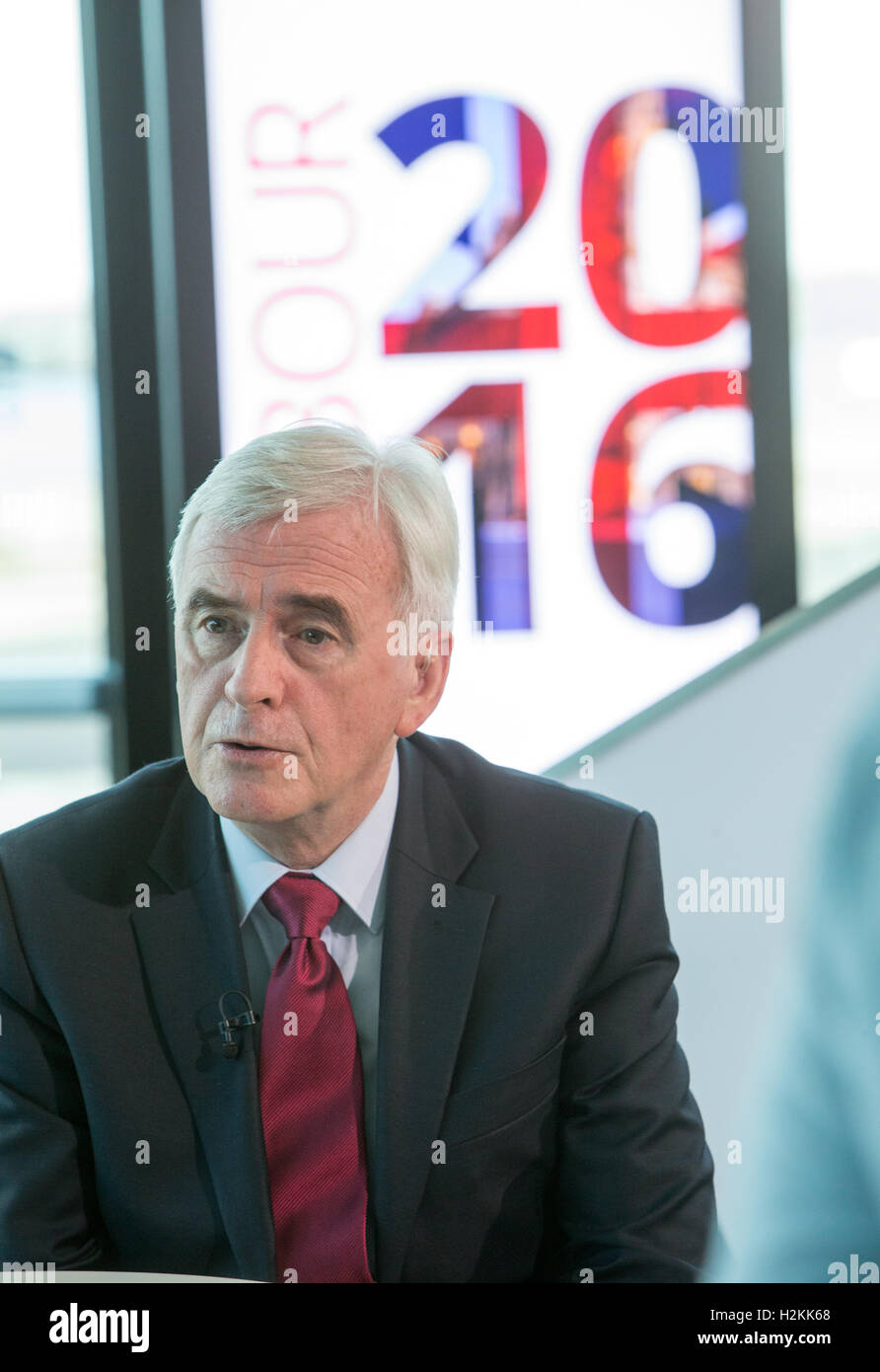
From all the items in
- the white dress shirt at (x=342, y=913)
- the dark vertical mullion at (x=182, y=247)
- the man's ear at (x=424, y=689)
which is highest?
the dark vertical mullion at (x=182, y=247)

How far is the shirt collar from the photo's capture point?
187 cm

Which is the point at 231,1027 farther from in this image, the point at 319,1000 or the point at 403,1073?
the point at 403,1073

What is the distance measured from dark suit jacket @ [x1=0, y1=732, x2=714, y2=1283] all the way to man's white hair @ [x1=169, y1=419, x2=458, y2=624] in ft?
1.31

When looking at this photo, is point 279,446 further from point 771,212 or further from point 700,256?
point 771,212

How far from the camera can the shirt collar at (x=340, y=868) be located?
1.87m

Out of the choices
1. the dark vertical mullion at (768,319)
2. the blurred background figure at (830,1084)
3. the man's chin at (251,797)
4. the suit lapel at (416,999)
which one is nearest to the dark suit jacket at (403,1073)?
the suit lapel at (416,999)

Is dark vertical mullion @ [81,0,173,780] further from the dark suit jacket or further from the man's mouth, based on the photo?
the man's mouth

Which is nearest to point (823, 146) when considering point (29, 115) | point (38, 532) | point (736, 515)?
point (736, 515)

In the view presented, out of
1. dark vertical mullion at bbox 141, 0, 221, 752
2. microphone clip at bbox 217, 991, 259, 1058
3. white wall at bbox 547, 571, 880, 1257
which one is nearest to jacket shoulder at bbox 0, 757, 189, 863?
microphone clip at bbox 217, 991, 259, 1058

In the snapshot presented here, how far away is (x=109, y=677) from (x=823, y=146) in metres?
1.59

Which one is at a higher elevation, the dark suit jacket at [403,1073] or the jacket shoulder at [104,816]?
the jacket shoulder at [104,816]

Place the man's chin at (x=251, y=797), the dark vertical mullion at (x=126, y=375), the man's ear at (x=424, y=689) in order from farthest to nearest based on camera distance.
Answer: the dark vertical mullion at (x=126, y=375) → the man's ear at (x=424, y=689) → the man's chin at (x=251, y=797)

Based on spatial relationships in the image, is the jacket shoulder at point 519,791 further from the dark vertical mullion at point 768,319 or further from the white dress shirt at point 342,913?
the dark vertical mullion at point 768,319

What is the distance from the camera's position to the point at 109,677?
2.27m
